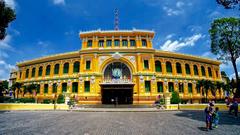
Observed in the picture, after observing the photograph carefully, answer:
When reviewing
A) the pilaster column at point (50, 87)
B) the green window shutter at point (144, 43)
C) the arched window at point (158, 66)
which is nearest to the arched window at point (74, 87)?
the pilaster column at point (50, 87)

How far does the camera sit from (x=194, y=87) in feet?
120

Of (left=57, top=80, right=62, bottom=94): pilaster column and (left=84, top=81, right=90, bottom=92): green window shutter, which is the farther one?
(left=57, top=80, right=62, bottom=94): pilaster column

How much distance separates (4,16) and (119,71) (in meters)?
22.3

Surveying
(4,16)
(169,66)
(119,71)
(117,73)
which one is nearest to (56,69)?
(117,73)

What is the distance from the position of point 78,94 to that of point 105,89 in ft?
18.9

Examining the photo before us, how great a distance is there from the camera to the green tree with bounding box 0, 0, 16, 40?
51.0 ft

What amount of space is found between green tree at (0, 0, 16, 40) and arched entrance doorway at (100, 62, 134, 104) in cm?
1775

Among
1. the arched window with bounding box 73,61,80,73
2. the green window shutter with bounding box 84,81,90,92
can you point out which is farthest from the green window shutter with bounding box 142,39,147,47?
the arched window with bounding box 73,61,80,73

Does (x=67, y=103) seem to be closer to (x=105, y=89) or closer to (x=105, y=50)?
(x=105, y=89)

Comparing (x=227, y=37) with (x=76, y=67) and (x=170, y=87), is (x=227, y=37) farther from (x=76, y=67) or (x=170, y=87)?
(x=76, y=67)

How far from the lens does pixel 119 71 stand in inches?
1328

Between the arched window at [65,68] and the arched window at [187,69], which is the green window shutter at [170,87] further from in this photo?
the arched window at [65,68]

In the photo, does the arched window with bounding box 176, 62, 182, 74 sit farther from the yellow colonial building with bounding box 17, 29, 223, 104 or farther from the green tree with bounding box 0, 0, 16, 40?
the green tree with bounding box 0, 0, 16, 40

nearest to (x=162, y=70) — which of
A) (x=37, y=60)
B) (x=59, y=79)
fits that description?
(x=59, y=79)
